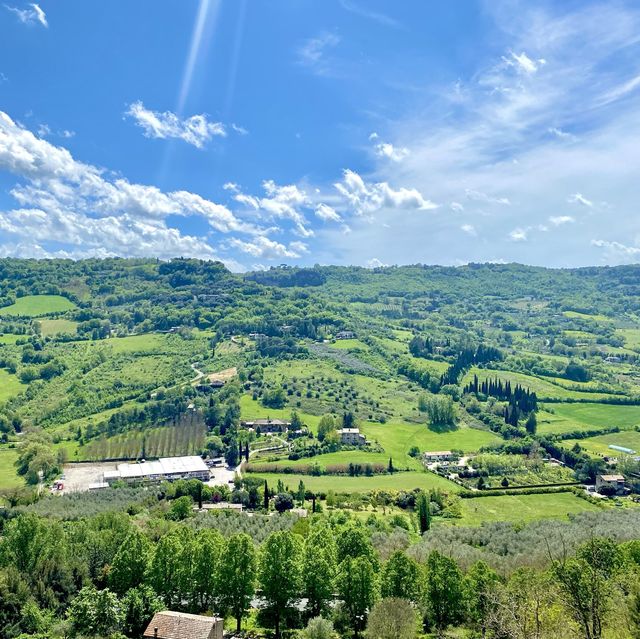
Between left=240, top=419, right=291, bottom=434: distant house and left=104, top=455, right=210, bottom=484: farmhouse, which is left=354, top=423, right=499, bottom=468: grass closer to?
left=240, top=419, right=291, bottom=434: distant house

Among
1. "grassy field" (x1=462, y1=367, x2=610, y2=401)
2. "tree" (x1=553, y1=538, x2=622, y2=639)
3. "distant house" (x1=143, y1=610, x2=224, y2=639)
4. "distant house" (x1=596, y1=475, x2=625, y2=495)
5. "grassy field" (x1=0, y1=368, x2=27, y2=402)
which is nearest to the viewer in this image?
"tree" (x1=553, y1=538, x2=622, y2=639)

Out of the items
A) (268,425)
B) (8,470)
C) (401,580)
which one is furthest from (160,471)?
(401,580)

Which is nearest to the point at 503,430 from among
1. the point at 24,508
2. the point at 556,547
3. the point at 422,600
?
the point at 556,547

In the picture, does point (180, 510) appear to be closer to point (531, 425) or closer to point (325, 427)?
point (325, 427)

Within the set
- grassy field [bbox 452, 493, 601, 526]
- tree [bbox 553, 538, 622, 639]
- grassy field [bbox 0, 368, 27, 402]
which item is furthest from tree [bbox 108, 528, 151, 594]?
grassy field [bbox 0, 368, 27, 402]

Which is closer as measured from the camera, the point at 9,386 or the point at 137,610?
the point at 137,610

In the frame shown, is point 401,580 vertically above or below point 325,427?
above
